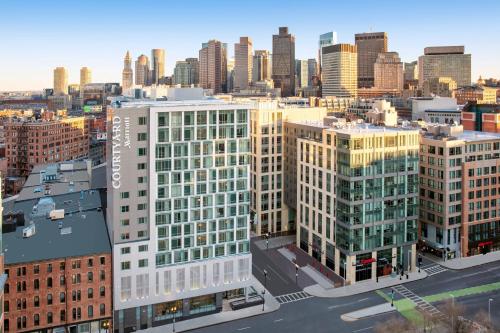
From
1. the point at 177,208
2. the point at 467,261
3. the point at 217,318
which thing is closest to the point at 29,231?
the point at 177,208

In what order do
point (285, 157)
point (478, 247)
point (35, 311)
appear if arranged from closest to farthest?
point (35, 311)
point (478, 247)
point (285, 157)

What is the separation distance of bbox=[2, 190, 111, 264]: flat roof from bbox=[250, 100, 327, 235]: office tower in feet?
147

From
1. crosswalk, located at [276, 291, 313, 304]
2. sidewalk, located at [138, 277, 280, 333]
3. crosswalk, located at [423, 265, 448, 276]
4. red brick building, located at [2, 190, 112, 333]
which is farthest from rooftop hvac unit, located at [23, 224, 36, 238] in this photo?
crosswalk, located at [423, 265, 448, 276]

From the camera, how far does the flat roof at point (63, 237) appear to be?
303ft

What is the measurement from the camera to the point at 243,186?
347ft

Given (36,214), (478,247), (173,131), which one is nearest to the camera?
(173,131)

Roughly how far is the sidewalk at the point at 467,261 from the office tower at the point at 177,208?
165 feet

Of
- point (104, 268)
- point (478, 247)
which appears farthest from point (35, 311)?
point (478, 247)

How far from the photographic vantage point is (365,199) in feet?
373

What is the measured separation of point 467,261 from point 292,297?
154 feet

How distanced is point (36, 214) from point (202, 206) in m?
41.0

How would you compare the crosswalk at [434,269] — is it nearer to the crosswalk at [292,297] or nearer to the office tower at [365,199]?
the office tower at [365,199]

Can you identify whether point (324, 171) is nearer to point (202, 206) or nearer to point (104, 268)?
point (202, 206)

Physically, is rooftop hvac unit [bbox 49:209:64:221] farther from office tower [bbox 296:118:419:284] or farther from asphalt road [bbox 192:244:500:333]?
office tower [bbox 296:118:419:284]
